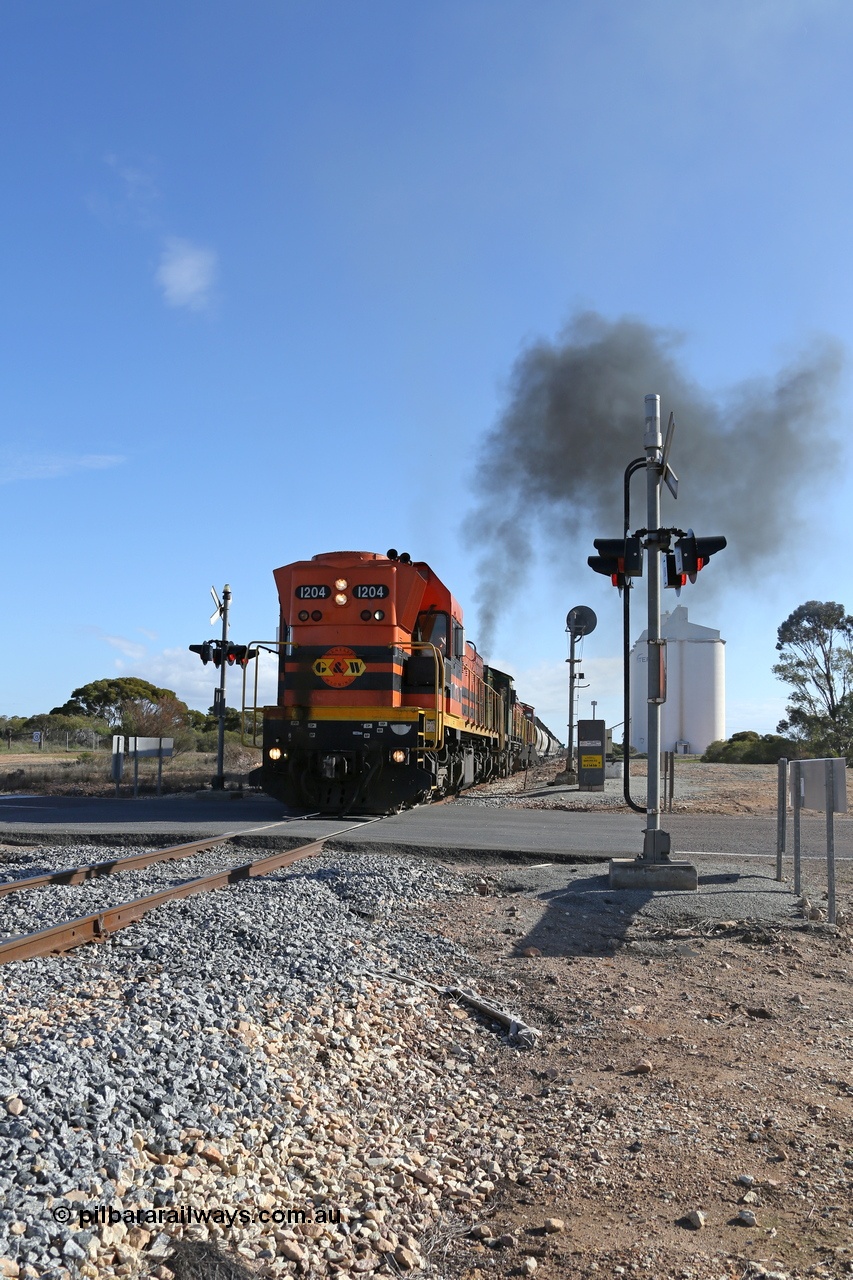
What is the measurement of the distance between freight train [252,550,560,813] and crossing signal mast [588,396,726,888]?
6.52 meters

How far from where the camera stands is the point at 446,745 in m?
17.2

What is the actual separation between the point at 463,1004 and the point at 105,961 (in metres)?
2.00

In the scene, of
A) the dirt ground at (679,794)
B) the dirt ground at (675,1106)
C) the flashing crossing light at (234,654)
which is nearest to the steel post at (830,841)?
the dirt ground at (675,1106)

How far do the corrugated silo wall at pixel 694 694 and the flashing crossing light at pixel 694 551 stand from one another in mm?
Answer: 49260

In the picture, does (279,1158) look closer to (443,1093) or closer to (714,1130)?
(443,1093)

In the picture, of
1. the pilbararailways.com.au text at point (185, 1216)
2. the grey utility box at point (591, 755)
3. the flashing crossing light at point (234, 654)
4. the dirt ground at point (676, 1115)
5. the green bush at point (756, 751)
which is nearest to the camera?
the pilbararailways.com.au text at point (185, 1216)

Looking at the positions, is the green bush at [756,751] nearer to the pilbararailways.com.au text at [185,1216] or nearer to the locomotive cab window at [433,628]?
the locomotive cab window at [433,628]

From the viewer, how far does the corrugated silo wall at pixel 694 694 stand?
5816cm

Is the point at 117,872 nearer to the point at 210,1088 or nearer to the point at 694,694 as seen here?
the point at 210,1088

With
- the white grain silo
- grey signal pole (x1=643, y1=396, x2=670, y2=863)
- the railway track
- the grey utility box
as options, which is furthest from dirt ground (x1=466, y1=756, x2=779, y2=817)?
the white grain silo

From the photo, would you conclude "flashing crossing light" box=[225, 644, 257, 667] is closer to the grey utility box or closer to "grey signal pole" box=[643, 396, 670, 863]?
the grey utility box

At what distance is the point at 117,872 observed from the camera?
31.4 feet

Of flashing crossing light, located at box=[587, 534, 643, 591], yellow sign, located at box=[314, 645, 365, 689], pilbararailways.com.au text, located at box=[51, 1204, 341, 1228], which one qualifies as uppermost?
flashing crossing light, located at box=[587, 534, 643, 591]

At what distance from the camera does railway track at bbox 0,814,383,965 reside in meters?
5.73
